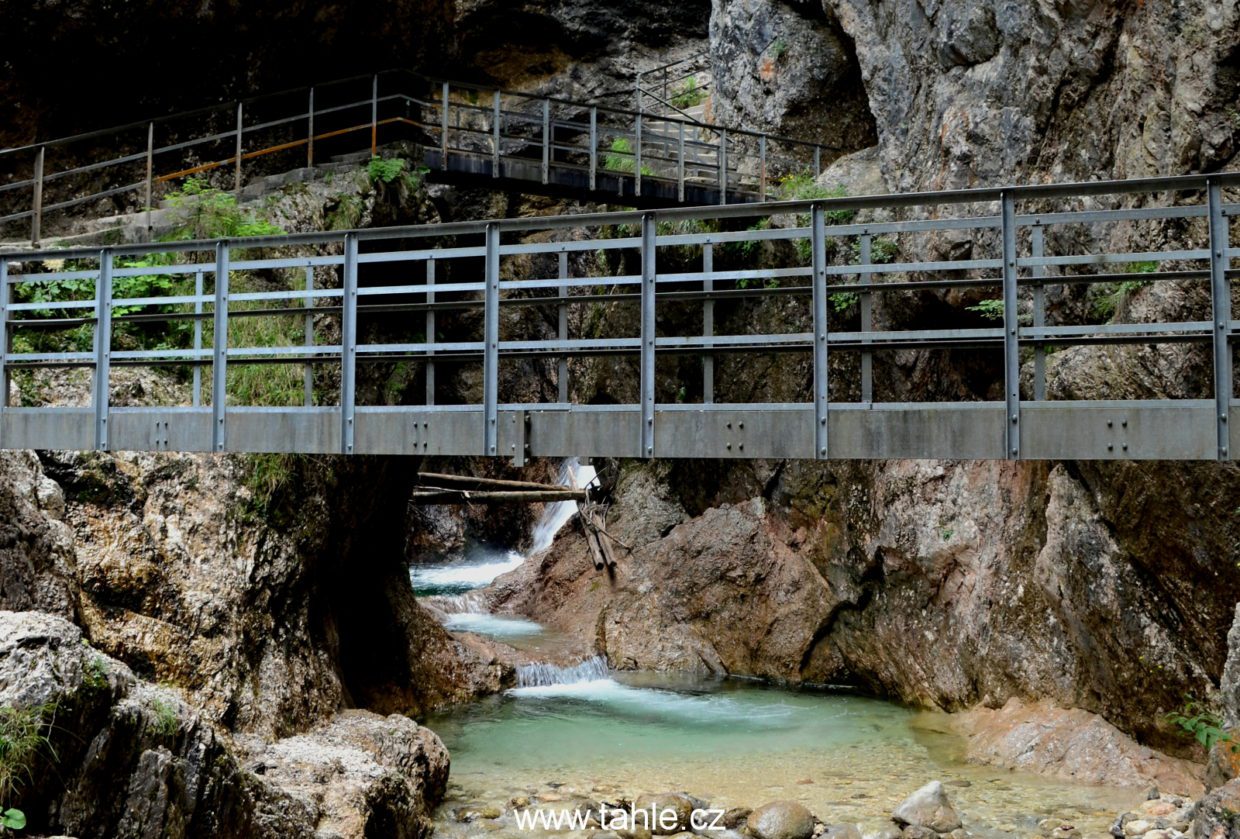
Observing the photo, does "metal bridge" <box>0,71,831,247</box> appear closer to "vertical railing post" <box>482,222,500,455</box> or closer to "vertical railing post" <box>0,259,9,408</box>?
"vertical railing post" <box>0,259,9,408</box>

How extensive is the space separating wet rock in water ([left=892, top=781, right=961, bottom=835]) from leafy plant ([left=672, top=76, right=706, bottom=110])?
20.5m

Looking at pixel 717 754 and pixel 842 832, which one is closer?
pixel 842 832

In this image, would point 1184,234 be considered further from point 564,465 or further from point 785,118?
point 564,465

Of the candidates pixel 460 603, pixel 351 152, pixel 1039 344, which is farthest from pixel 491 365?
pixel 460 603

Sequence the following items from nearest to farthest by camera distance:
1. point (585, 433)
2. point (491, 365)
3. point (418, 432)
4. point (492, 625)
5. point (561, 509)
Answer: point (585, 433), point (491, 365), point (418, 432), point (492, 625), point (561, 509)

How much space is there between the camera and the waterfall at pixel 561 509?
954 inches

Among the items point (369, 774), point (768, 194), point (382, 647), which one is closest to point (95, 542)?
point (369, 774)

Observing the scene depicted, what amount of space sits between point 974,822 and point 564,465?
16.2 m

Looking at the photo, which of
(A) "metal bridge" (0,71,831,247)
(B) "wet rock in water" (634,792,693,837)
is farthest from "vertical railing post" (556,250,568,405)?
(A) "metal bridge" (0,71,831,247)

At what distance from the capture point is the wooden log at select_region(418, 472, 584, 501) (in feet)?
68.2

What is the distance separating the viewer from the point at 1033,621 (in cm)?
1249

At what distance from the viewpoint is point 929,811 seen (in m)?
9.51

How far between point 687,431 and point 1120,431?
8.76 ft

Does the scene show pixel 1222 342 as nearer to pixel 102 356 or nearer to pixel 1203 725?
pixel 1203 725
